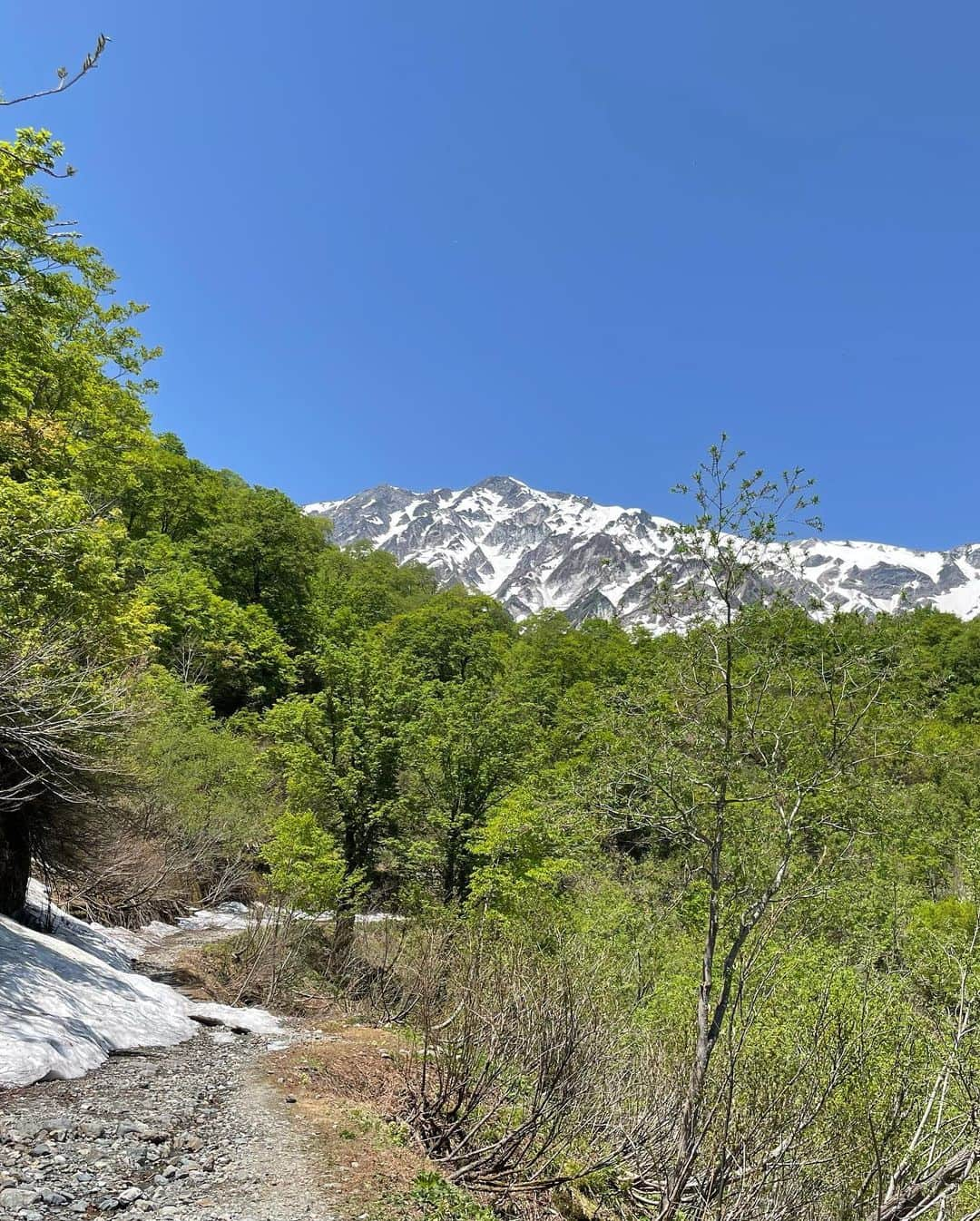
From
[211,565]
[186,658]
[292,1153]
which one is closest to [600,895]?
[292,1153]

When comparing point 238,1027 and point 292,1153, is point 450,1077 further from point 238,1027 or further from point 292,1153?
point 238,1027

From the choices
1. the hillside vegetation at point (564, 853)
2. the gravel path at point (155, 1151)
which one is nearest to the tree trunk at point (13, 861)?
the hillside vegetation at point (564, 853)

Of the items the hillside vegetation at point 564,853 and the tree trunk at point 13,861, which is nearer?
the hillside vegetation at point 564,853

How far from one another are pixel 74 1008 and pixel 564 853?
32.9 feet

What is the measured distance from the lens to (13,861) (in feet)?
34.2

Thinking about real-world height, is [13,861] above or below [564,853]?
below

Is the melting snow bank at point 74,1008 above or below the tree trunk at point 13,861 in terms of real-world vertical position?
below

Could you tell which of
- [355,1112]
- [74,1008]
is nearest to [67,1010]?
[74,1008]

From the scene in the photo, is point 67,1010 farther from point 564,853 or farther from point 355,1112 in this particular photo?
point 564,853

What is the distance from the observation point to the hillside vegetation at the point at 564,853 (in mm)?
5945

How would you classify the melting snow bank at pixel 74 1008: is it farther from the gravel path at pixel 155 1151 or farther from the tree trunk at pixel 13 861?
the tree trunk at pixel 13 861

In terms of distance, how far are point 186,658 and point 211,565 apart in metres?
12.1

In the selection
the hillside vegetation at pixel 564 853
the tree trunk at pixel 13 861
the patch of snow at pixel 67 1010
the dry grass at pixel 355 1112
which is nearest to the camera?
the dry grass at pixel 355 1112

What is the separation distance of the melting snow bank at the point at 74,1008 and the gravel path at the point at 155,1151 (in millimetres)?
307
